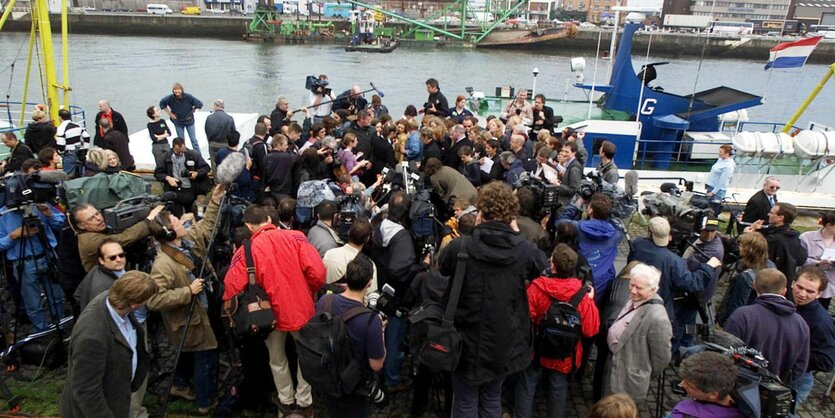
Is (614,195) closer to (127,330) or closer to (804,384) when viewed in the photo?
(804,384)

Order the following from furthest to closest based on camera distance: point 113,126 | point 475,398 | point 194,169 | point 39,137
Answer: point 113,126 → point 39,137 → point 194,169 → point 475,398

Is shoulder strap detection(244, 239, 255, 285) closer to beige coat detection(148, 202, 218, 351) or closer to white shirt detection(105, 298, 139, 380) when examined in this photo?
beige coat detection(148, 202, 218, 351)

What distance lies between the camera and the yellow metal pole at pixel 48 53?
9195mm

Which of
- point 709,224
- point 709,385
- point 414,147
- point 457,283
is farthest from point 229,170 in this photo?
point 709,224

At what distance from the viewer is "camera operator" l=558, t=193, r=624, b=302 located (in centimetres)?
404

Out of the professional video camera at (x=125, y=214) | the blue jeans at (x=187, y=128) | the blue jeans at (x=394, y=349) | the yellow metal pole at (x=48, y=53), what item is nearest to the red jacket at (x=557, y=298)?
the blue jeans at (x=394, y=349)

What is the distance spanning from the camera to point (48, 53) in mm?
9438

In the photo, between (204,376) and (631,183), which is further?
(631,183)

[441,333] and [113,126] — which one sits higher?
[113,126]

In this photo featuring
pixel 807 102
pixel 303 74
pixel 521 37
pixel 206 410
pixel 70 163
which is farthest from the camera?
pixel 521 37

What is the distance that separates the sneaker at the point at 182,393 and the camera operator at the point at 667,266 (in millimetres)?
3569

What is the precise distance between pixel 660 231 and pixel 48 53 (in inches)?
415

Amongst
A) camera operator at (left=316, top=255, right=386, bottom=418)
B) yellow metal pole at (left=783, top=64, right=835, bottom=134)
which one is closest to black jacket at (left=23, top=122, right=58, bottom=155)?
camera operator at (left=316, top=255, right=386, bottom=418)

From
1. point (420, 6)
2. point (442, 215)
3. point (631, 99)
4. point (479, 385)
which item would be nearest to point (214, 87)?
point (631, 99)
